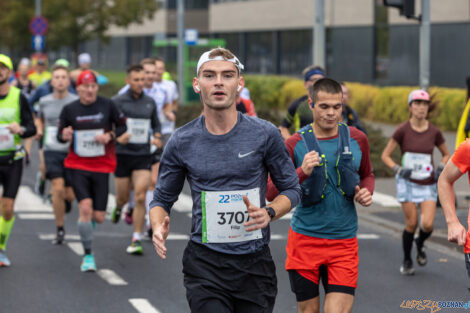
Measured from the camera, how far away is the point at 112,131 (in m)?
9.70

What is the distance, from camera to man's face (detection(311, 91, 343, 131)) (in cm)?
588

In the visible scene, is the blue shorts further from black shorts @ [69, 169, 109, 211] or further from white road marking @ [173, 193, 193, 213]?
white road marking @ [173, 193, 193, 213]

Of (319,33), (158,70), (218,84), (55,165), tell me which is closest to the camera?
(218,84)

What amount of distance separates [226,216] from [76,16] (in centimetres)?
4259

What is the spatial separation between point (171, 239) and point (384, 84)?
26.1 meters

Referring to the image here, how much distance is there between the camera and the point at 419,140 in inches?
357

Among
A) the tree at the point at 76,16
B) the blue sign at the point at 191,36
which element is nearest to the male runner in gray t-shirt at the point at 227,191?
the blue sign at the point at 191,36

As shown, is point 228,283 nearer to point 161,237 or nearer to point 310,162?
point 161,237

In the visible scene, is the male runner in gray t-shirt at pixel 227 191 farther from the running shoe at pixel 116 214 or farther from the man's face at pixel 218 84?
the running shoe at pixel 116 214

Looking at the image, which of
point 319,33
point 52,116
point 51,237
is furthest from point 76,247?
point 319,33

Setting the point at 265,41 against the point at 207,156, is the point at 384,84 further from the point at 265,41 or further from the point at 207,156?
the point at 207,156

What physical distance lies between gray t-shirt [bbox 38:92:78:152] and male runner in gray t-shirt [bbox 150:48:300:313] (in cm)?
647

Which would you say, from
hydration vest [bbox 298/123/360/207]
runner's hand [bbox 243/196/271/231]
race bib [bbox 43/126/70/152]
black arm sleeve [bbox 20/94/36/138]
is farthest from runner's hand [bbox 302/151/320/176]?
race bib [bbox 43/126/70/152]

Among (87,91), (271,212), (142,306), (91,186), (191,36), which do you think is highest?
(191,36)
